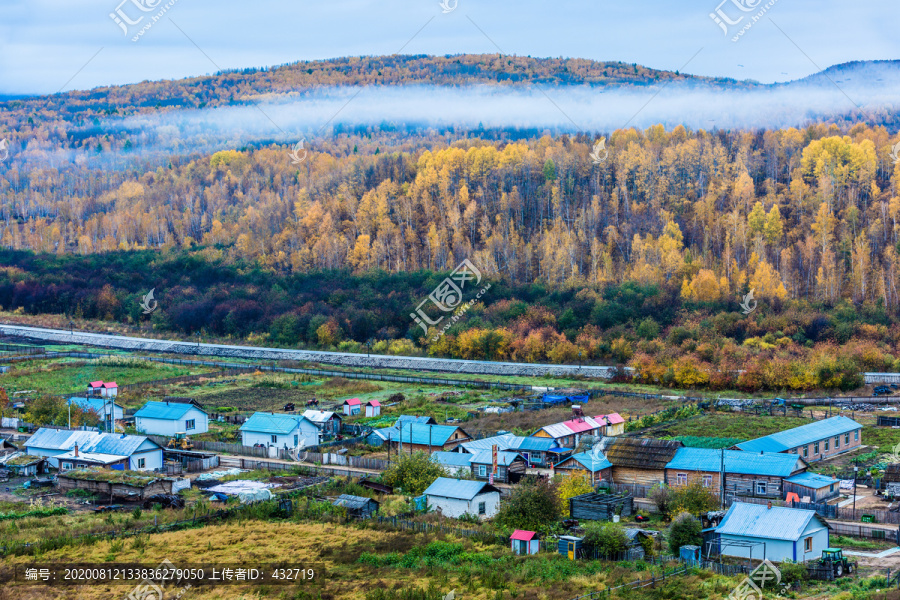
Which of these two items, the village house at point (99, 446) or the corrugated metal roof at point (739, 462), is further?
the village house at point (99, 446)

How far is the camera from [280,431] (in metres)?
33.8

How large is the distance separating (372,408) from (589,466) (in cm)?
1459

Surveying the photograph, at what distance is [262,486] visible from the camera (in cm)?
2722

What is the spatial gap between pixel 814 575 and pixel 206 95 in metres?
174

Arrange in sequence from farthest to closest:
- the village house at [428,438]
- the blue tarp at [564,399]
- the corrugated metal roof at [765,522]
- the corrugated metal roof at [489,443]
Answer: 1. the blue tarp at [564,399]
2. the village house at [428,438]
3. the corrugated metal roof at [489,443]
4. the corrugated metal roof at [765,522]

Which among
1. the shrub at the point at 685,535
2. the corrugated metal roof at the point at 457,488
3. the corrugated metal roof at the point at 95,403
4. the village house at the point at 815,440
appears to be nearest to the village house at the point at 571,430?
the village house at the point at 815,440

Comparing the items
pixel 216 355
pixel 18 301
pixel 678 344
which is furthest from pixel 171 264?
pixel 678 344

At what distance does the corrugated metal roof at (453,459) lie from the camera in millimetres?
29531

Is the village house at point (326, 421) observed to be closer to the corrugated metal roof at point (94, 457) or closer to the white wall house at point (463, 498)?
the corrugated metal roof at point (94, 457)

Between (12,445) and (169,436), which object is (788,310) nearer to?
(169,436)

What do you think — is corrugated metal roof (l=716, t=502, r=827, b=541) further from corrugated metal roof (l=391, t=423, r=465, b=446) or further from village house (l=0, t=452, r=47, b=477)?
village house (l=0, t=452, r=47, b=477)

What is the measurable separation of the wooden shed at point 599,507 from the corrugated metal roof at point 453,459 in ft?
18.9

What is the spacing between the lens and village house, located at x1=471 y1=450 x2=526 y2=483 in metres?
28.8

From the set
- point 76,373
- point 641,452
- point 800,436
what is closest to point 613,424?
point 800,436
